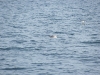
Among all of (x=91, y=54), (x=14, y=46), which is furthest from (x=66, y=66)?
(x=14, y=46)

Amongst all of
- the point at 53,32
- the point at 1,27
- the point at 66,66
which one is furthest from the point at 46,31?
the point at 66,66

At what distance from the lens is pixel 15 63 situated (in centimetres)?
2612

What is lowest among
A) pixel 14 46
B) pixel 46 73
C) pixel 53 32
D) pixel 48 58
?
pixel 46 73

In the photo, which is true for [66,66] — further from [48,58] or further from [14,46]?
[14,46]

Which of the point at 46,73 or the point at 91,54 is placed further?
the point at 91,54

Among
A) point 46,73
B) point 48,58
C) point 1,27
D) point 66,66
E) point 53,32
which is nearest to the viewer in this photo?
point 46,73

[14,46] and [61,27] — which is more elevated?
[61,27]

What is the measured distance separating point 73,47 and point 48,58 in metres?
5.31

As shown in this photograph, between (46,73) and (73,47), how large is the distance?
896cm

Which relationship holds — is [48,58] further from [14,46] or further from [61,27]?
[61,27]

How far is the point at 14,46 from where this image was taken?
31703mm

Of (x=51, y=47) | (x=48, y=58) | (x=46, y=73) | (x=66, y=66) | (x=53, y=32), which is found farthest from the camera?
(x=53, y=32)

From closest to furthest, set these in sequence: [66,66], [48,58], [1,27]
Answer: [66,66] → [48,58] → [1,27]

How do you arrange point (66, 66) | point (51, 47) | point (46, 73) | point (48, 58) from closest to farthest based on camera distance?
point (46, 73), point (66, 66), point (48, 58), point (51, 47)
